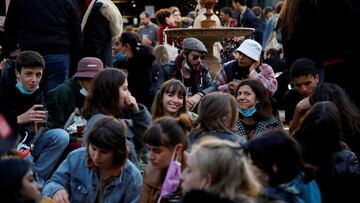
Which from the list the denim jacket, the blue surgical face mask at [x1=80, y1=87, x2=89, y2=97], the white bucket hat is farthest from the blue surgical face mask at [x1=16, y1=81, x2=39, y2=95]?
the white bucket hat

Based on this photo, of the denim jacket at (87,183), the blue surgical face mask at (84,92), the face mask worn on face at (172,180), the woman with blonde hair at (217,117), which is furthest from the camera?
the blue surgical face mask at (84,92)

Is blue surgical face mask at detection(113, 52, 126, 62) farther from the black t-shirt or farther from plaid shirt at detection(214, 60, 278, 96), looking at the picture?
the black t-shirt

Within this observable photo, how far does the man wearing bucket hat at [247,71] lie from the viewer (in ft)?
30.1

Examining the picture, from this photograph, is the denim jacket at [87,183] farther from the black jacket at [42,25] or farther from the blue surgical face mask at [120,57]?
the blue surgical face mask at [120,57]

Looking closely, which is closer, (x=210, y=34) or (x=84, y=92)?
(x=84, y=92)

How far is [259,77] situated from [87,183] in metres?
3.59

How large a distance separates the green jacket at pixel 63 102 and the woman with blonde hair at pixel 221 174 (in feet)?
12.1

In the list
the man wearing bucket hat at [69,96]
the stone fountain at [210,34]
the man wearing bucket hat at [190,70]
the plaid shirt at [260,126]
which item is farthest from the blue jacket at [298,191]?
the stone fountain at [210,34]

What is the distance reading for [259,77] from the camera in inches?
360

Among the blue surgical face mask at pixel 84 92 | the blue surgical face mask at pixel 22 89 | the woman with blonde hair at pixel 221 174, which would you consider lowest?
the blue surgical face mask at pixel 84 92

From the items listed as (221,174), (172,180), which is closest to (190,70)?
(172,180)

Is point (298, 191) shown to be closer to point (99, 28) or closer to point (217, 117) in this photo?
point (217, 117)

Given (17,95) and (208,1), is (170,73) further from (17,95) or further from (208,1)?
(208,1)

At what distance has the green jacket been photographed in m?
8.15
